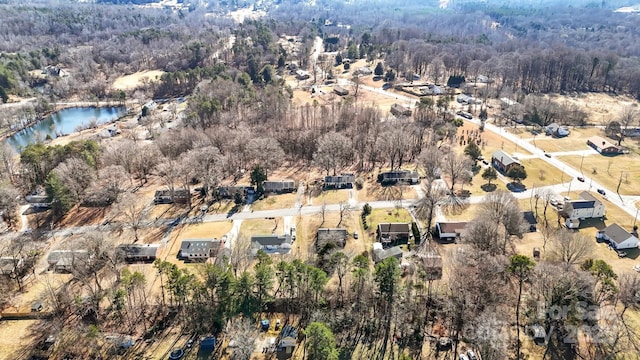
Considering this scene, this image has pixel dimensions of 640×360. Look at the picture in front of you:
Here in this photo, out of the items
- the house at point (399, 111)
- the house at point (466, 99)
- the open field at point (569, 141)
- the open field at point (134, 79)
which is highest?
the open field at point (134, 79)

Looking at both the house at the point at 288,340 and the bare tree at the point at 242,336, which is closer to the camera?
the bare tree at the point at 242,336

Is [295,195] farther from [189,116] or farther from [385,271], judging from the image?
[189,116]

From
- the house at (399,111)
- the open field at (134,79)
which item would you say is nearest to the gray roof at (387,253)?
the house at (399,111)

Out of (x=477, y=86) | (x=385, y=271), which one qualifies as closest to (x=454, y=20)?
(x=477, y=86)

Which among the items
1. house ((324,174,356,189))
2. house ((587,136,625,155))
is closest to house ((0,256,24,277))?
house ((324,174,356,189))

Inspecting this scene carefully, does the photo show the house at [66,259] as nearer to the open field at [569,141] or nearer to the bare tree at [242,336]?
the bare tree at [242,336]

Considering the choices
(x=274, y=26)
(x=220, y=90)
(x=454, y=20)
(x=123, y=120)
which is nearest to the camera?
(x=220, y=90)

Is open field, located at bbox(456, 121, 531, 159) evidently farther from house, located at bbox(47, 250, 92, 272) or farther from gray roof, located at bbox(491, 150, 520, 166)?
house, located at bbox(47, 250, 92, 272)
